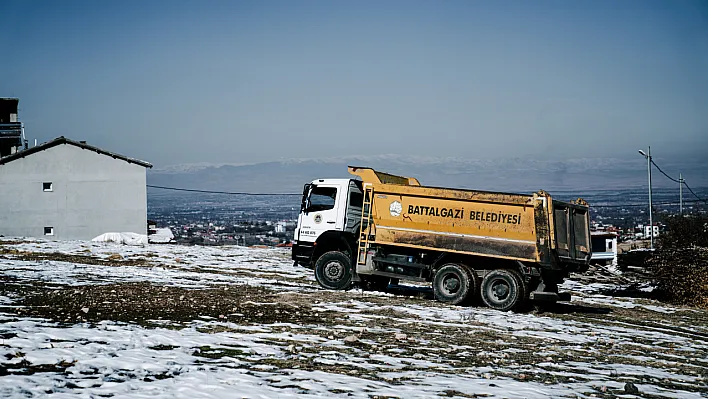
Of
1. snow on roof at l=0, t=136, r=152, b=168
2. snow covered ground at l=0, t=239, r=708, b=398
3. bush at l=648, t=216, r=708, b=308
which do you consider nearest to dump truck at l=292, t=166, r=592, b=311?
snow covered ground at l=0, t=239, r=708, b=398

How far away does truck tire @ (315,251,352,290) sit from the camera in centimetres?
1922

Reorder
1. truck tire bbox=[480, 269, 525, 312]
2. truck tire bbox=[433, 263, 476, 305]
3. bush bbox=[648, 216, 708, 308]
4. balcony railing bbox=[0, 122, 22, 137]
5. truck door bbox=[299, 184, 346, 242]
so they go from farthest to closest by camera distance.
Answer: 1. balcony railing bbox=[0, 122, 22, 137]
2. bush bbox=[648, 216, 708, 308]
3. truck door bbox=[299, 184, 346, 242]
4. truck tire bbox=[433, 263, 476, 305]
5. truck tire bbox=[480, 269, 525, 312]

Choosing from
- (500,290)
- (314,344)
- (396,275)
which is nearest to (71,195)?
(396,275)

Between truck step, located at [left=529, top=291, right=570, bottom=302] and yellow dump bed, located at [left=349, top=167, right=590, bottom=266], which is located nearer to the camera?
yellow dump bed, located at [left=349, top=167, right=590, bottom=266]

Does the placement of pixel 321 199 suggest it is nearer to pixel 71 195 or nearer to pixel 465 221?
pixel 465 221

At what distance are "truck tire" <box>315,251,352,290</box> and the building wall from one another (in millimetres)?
31914

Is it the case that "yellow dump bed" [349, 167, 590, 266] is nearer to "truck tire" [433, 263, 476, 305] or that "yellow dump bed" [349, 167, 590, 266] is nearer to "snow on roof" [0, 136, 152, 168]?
"truck tire" [433, 263, 476, 305]

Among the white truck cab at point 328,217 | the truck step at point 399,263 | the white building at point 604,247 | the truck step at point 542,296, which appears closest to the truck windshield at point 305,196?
the white truck cab at point 328,217

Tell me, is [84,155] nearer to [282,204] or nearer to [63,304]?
[282,204]

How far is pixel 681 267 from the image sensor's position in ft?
70.8

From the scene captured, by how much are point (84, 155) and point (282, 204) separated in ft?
72.1

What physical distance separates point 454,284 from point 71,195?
37.2 metres

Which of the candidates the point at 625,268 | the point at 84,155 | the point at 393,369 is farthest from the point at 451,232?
the point at 84,155

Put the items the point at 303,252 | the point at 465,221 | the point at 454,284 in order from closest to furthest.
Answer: the point at 465,221
the point at 454,284
the point at 303,252
